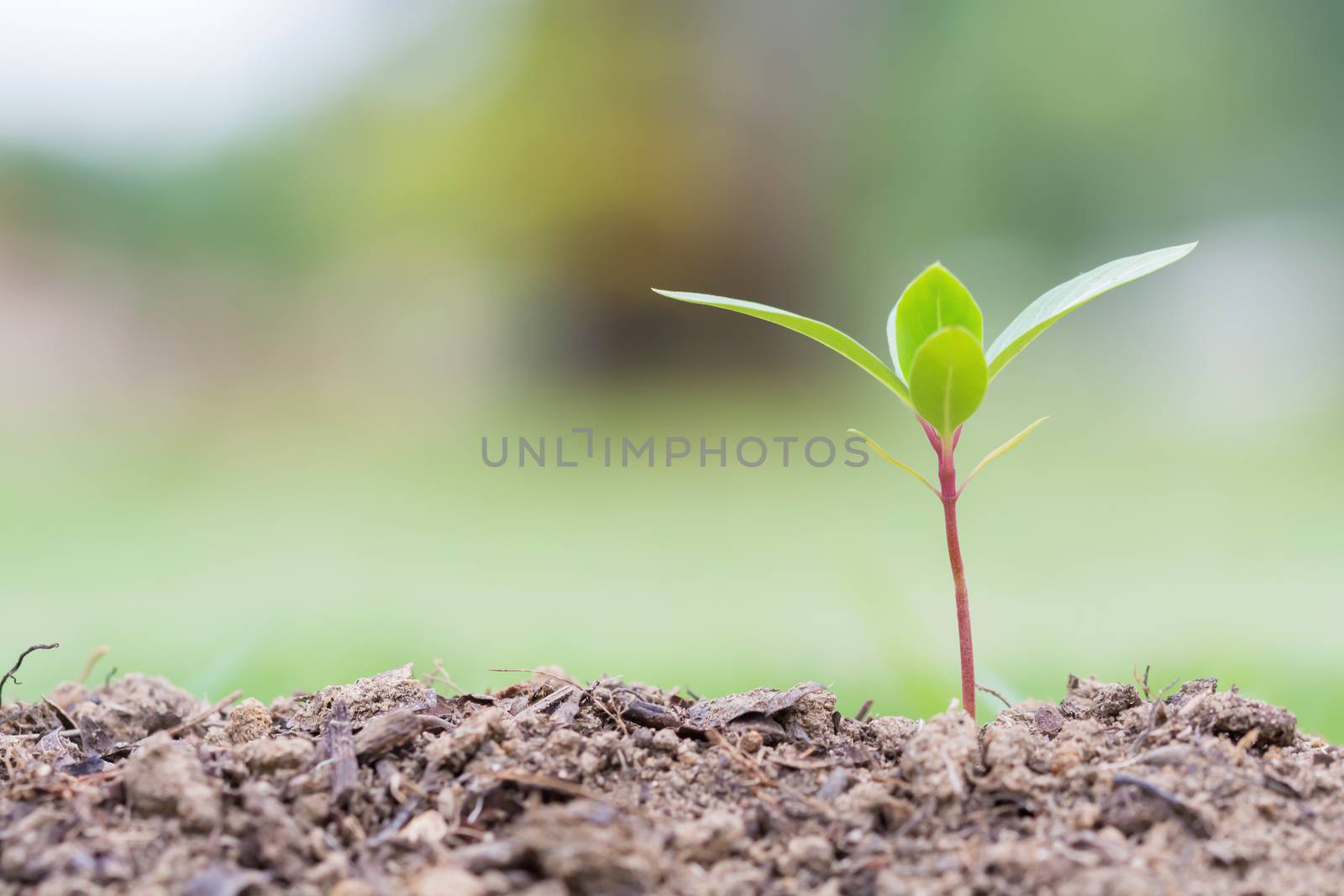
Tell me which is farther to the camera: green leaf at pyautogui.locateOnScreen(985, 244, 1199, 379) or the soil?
green leaf at pyautogui.locateOnScreen(985, 244, 1199, 379)

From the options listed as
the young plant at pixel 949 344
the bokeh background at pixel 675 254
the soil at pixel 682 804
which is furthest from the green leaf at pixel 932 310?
the bokeh background at pixel 675 254

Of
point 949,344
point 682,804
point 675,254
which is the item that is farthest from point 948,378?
point 675,254

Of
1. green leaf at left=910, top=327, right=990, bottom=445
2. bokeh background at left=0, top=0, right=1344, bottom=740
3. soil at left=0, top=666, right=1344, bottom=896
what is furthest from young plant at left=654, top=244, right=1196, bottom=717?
bokeh background at left=0, top=0, right=1344, bottom=740

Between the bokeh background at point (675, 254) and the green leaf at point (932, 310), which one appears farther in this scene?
the bokeh background at point (675, 254)

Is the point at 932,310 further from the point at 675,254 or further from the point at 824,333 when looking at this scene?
the point at 675,254

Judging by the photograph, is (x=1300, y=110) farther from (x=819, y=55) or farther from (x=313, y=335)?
(x=313, y=335)

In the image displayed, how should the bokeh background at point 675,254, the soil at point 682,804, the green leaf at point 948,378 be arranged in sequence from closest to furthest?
1. the soil at point 682,804
2. the green leaf at point 948,378
3. the bokeh background at point 675,254

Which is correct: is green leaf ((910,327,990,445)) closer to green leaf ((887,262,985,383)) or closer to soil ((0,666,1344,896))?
green leaf ((887,262,985,383))

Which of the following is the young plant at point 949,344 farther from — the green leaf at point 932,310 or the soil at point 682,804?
the soil at point 682,804
